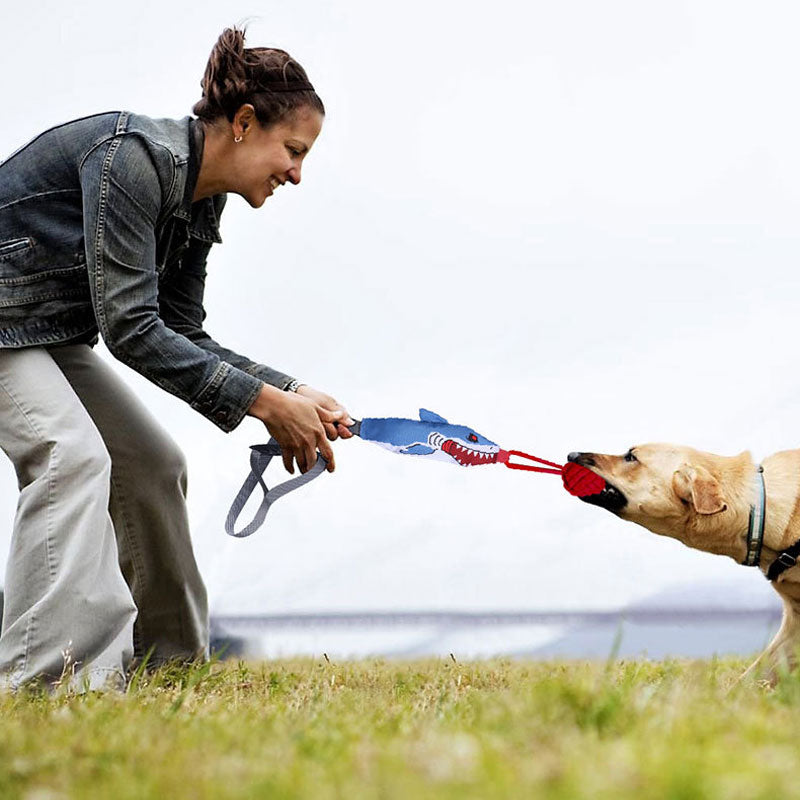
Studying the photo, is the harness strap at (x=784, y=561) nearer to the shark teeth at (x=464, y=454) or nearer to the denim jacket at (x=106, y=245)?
the shark teeth at (x=464, y=454)

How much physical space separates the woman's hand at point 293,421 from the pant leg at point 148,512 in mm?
650

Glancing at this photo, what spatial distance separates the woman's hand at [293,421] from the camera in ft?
10.2

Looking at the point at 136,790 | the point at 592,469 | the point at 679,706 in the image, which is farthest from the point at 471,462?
the point at 136,790

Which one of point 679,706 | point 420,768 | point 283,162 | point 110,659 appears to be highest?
point 283,162

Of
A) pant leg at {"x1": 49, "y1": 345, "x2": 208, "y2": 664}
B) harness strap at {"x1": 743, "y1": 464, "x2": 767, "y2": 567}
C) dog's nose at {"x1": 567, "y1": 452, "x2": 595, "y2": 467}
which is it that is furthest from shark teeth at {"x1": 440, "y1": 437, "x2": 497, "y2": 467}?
harness strap at {"x1": 743, "y1": 464, "x2": 767, "y2": 567}

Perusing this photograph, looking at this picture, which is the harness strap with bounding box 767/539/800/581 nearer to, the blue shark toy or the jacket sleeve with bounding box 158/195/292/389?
the blue shark toy

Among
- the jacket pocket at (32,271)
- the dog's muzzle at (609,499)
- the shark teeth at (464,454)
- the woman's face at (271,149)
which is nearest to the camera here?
the jacket pocket at (32,271)

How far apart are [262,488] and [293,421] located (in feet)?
1.34

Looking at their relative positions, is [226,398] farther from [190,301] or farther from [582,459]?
[582,459]

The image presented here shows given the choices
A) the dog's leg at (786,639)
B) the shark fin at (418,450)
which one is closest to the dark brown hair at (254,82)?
the shark fin at (418,450)

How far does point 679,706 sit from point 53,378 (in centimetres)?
211

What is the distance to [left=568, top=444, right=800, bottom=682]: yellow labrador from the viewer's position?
3.76 m

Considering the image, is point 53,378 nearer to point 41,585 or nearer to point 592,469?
point 41,585

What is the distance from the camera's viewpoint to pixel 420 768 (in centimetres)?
126
